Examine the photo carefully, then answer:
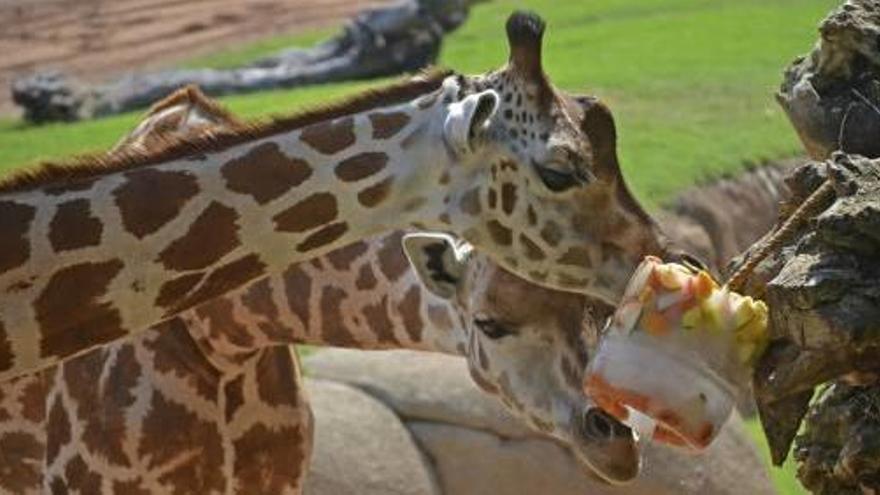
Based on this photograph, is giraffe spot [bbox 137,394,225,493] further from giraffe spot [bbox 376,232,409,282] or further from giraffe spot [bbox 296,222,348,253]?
giraffe spot [bbox 296,222,348,253]

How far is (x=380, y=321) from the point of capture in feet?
20.3

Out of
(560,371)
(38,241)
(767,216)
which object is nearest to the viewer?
(38,241)

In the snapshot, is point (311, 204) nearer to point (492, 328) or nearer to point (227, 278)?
point (227, 278)

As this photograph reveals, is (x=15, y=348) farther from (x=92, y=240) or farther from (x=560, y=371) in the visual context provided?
(x=560, y=371)

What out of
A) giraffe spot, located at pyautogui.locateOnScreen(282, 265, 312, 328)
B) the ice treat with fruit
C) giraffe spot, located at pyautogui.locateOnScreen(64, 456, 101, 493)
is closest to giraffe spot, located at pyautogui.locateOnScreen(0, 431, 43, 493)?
giraffe spot, located at pyautogui.locateOnScreen(64, 456, 101, 493)

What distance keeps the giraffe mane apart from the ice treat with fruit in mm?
1047

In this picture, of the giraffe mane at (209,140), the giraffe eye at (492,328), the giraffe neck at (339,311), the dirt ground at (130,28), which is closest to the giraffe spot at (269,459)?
the giraffe neck at (339,311)

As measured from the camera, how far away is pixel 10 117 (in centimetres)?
1490

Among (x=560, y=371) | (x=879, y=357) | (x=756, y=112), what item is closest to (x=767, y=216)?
(x=756, y=112)

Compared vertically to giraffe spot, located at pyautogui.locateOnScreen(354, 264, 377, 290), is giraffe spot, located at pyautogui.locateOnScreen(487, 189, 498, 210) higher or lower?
higher

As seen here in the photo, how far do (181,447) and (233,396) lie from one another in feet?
0.71

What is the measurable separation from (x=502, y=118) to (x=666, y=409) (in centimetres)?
103

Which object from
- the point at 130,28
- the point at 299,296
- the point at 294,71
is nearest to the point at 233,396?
Answer: the point at 299,296

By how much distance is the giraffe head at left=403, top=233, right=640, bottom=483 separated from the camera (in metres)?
5.55
